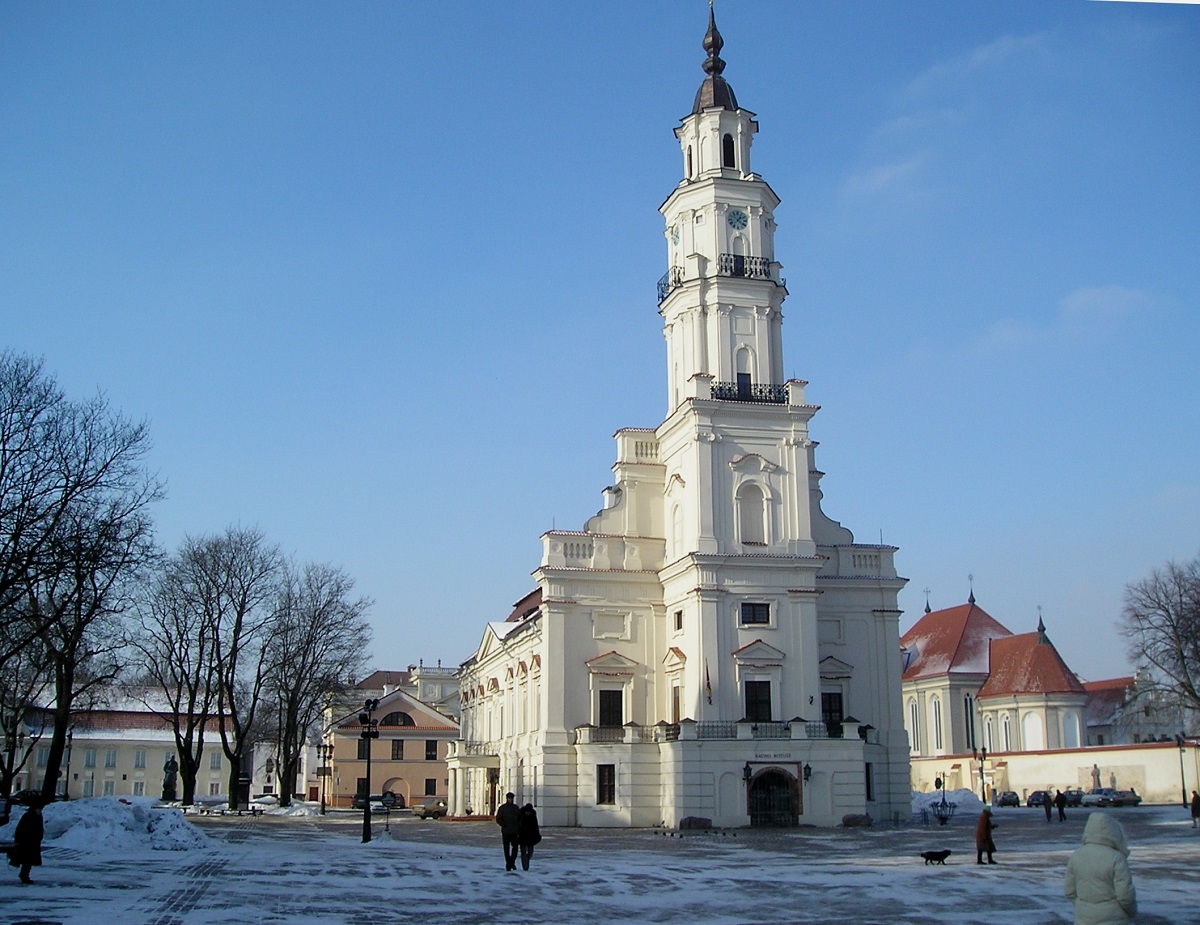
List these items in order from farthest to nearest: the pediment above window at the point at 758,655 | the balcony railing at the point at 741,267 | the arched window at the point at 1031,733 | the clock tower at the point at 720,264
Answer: the arched window at the point at 1031,733 < the balcony railing at the point at 741,267 < the clock tower at the point at 720,264 < the pediment above window at the point at 758,655

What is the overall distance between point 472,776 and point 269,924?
48.2 meters

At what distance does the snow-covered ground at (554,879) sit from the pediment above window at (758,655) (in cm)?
922

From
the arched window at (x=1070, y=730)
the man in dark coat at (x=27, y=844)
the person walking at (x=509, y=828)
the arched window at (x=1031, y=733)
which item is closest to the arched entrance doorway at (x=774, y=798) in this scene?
the person walking at (x=509, y=828)

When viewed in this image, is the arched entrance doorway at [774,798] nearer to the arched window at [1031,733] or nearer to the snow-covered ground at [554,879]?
the snow-covered ground at [554,879]

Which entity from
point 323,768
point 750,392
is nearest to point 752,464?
point 750,392

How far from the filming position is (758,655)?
4531cm

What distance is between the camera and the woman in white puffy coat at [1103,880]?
28.7ft

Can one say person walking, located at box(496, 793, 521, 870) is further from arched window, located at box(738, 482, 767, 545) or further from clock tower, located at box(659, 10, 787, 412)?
clock tower, located at box(659, 10, 787, 412)

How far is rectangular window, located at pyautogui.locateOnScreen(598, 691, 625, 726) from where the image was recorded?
48188mm

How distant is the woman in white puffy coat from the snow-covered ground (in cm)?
810

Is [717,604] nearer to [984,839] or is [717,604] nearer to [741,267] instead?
[741,267]

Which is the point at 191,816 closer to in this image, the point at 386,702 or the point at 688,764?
the point at 688,764

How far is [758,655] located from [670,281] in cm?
1678

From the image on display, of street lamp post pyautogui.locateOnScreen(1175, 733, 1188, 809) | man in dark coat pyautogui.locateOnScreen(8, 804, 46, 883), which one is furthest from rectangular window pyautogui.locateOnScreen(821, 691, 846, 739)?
man in dark coat pyautogui.locateOnScreen(8, 804, 46, 883)
